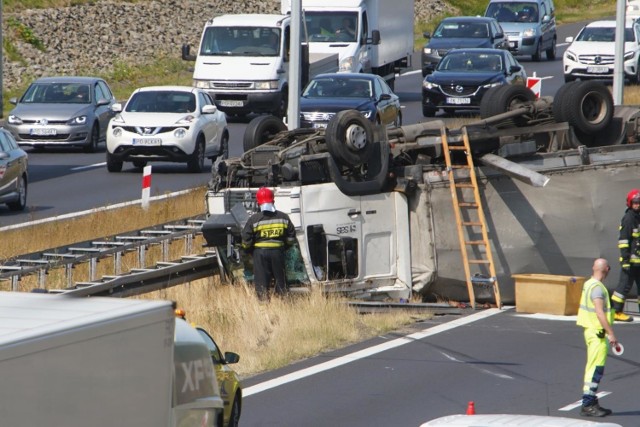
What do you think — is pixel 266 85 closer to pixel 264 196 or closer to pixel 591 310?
pixel 264 196

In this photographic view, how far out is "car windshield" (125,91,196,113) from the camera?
30.1m

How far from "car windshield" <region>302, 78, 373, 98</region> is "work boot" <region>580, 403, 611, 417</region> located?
1958 cm

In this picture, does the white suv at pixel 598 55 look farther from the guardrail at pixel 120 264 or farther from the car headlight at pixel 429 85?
the guardrail at pixel 120 264

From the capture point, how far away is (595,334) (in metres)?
13.0

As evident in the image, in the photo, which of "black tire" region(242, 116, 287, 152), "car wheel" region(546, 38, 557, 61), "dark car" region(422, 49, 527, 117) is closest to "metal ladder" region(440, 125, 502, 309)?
"black tire" region(242, 116, 287, 152)

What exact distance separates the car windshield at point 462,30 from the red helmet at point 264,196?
96.6ft

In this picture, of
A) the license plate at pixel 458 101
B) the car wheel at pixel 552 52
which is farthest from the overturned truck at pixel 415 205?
the car wheel at pixel 552 52

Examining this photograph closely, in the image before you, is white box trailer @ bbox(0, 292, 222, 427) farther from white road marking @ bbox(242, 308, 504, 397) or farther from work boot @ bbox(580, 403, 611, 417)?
white road marking @ bbox(242, 308, 504, 397)

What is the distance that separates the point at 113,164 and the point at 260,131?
10.2 meters

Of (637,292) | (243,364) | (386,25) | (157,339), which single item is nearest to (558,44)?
(386,25)

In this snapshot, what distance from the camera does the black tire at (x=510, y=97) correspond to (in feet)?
68.2

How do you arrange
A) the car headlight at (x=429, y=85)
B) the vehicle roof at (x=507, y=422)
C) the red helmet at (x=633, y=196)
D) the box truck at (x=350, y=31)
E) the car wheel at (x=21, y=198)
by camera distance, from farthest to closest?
the box truck at (x=350, y=31), the car headlight at (x=429, y=85), the car wheel at (x=21, y=198), the red helmet at (x=633, y=196), the vehicle roof at (x=507, y=422)

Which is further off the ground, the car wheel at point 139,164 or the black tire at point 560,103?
the black tire at point 560,103

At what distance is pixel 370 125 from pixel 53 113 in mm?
15122
